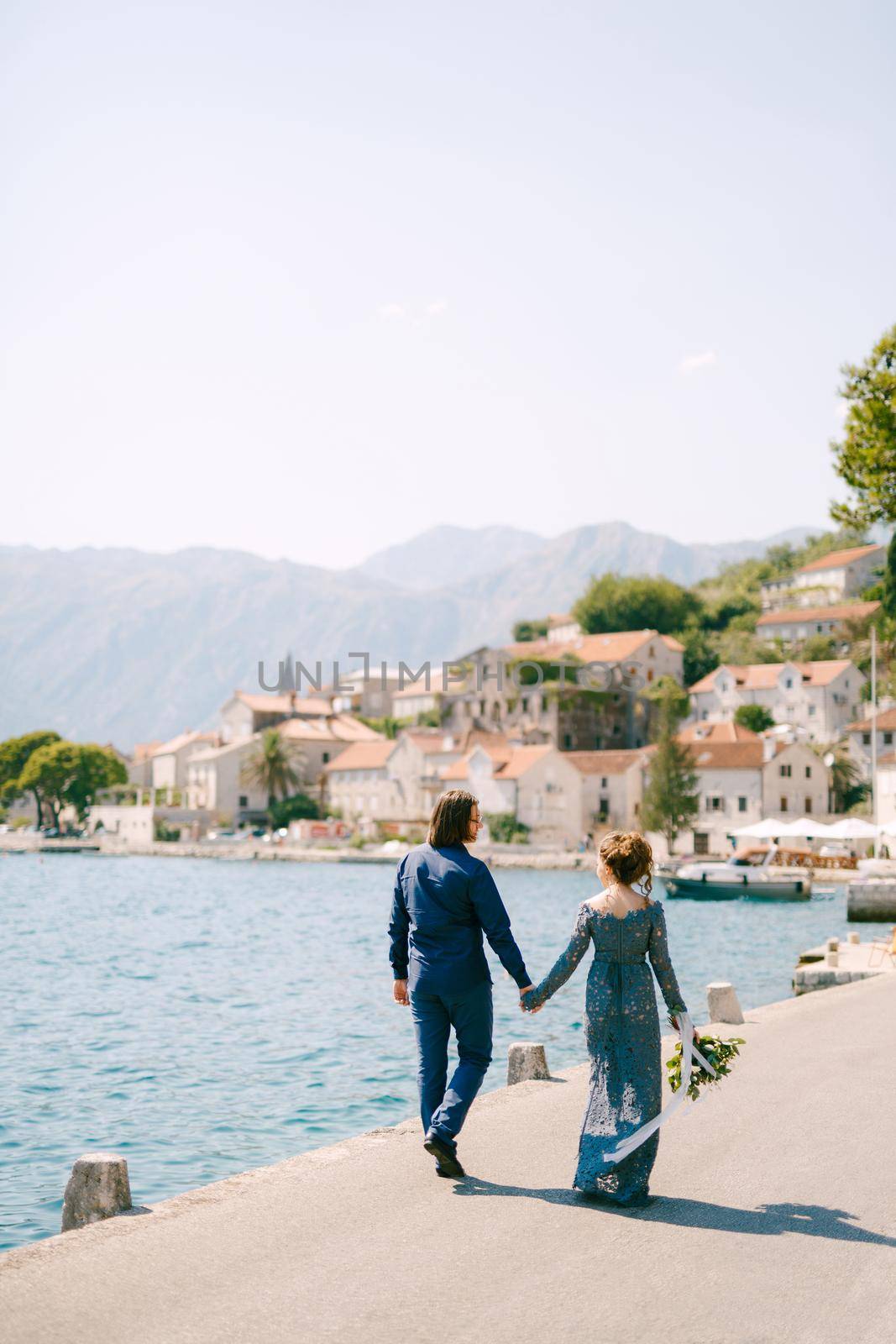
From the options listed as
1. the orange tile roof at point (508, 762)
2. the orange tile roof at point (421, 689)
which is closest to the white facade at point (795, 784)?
the orange tile roof at point (508, 762)

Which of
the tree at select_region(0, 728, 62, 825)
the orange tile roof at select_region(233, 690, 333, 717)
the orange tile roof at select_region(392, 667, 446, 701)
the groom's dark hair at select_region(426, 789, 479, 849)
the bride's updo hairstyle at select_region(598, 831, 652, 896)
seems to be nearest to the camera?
the bride's updo hairstyle at select_region(598, 831, 652, 896)

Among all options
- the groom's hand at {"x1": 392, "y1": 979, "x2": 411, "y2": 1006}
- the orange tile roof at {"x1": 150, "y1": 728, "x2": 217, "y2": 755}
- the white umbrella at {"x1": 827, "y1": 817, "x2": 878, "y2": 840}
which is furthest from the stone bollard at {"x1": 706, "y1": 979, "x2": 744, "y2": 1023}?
the orange tile roof at {"x1": 150, "y1": 728, "x2": 217, "y2": 755}

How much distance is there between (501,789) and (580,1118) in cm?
9859

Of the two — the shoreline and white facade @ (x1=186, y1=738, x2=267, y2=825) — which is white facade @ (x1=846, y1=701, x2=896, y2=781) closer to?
the shoreline

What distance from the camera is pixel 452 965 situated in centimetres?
808

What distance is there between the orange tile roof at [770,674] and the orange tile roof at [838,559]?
100 ft

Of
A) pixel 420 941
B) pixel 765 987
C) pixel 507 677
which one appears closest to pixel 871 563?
pixel 507 677

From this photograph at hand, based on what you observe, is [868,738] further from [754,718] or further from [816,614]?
[816,614]

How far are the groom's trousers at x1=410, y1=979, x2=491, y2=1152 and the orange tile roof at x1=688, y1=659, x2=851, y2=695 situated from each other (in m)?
112

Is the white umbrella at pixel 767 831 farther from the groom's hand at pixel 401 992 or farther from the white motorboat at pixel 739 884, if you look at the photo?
the groom's hand at pixel 401 992

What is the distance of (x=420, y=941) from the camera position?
8.17 m

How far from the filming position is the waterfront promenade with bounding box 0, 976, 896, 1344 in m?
5.63

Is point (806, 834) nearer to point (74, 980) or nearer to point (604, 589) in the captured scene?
point (74, 980)

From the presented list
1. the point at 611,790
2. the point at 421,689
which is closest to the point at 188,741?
the point at 421,689
